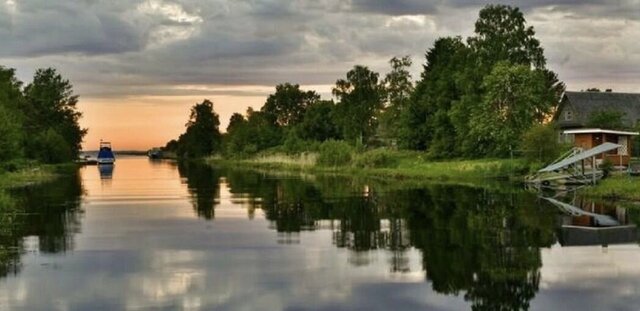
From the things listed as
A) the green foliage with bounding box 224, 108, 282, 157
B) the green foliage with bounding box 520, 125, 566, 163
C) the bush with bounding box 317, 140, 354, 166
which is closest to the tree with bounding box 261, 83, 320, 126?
the green foliage with bounding box 224, 108, 282, 157

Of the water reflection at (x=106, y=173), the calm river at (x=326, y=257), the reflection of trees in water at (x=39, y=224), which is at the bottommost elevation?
the calm river at (x=326, y=257)

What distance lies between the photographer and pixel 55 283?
61.4 ft

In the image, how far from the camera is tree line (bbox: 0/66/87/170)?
67250 millimetres

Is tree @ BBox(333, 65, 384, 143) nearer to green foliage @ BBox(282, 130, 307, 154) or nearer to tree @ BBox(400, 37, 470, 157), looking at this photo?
green foliage @ BBox(282, 130, 307, 154)

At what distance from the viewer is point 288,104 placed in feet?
515

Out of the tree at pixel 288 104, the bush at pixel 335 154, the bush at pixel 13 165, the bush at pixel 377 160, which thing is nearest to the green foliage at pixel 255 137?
the tree at pixel 288 104

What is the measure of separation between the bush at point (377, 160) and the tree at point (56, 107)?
→ 212 ft

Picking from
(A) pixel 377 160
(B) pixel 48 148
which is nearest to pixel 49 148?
(B) pixel 48 148

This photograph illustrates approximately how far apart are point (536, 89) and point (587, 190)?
1102 inches

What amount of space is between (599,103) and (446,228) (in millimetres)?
64850

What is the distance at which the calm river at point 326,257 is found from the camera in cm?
1686

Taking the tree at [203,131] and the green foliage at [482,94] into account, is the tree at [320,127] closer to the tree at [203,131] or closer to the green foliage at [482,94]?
the green foliage at [482,94]

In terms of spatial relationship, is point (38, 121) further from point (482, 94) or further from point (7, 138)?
point (482, 94)

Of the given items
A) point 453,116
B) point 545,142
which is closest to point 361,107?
point 453,116
